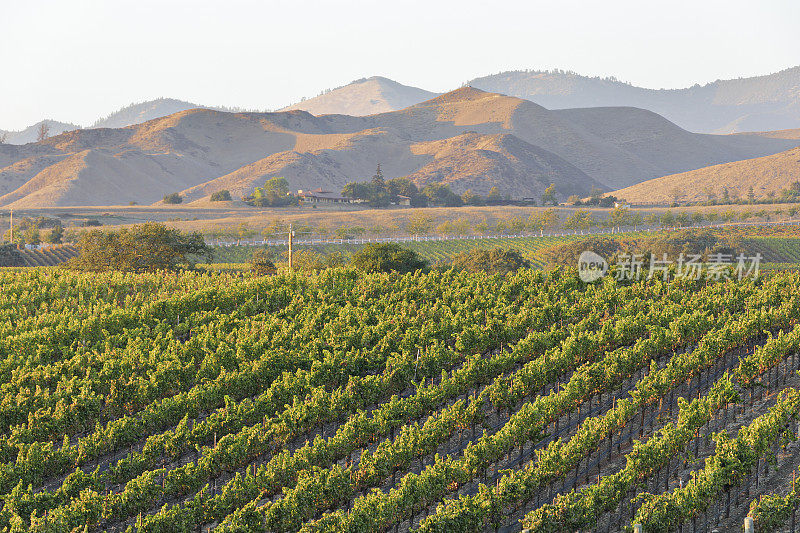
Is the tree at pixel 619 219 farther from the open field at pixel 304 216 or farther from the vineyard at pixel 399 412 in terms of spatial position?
the vineyard at pixel 399 412

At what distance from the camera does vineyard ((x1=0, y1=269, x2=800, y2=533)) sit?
23547mm

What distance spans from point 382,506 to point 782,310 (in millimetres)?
29201

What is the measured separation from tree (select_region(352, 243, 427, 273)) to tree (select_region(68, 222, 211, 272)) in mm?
21032

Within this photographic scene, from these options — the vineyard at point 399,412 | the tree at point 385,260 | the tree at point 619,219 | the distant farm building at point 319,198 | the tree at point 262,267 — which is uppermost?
the distant farm building at point 319,198

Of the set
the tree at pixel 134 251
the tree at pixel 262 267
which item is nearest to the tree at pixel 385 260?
the tree at pixel 262 267

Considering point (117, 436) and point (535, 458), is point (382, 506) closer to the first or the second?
point (535, 458)

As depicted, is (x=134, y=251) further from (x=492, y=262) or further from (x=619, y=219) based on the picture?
(x=619, y=219)

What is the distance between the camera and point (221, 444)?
88.9 feet

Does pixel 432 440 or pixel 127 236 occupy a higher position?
pixel 127 236

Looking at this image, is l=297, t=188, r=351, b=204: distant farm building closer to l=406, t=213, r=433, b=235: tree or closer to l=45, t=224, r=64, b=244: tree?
l=406, t=213, r=433, b=235: tree

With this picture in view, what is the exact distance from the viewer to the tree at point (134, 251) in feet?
253

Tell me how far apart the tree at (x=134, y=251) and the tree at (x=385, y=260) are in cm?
2103

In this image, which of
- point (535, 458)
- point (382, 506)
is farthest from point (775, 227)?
point (382, 506)

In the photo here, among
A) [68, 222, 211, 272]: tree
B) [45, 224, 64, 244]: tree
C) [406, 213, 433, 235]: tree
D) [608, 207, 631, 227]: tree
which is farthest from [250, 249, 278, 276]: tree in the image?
[608, 207, 631, 227]: tree
